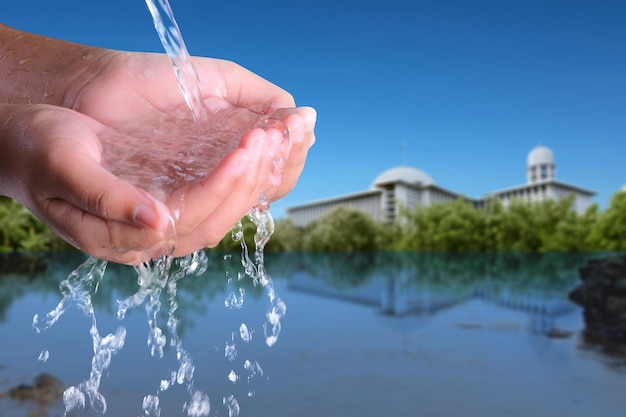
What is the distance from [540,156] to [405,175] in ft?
46.0

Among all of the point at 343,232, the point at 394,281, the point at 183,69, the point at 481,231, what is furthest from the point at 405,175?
the point at 183,69

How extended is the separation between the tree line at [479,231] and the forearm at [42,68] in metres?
24.4

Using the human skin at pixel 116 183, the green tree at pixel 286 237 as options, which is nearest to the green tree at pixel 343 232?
the green tree at pixel 286 237

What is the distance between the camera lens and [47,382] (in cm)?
966

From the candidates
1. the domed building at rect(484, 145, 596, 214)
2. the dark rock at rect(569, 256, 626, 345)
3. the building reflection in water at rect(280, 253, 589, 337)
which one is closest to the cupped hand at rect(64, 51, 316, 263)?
the dark rock at rect(569, 256, 626, 345)

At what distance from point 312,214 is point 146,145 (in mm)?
51787

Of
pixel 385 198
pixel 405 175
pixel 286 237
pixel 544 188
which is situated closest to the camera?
pixel 286 237

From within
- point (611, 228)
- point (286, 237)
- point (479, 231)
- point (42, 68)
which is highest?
point (611, 228)

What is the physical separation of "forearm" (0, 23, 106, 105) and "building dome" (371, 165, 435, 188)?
5846 centimetres

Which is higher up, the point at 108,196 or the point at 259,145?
the point at 259,145

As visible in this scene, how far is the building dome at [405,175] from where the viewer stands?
61406mm

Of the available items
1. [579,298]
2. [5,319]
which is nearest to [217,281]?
[5,319]

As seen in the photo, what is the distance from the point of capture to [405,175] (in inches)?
2462

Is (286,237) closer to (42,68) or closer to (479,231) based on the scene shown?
(479,231)
